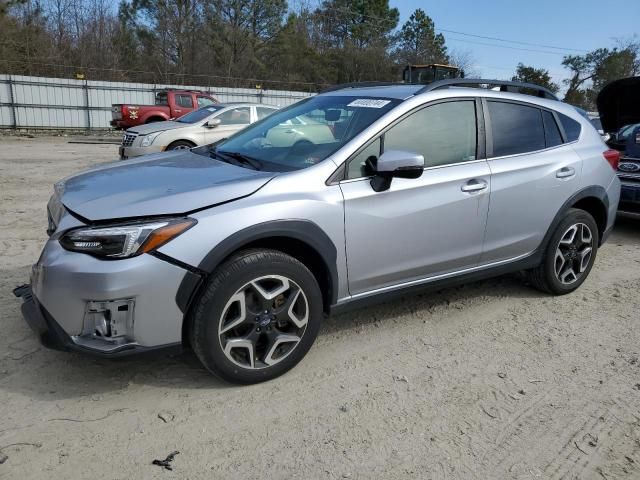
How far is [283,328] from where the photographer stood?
3.08m

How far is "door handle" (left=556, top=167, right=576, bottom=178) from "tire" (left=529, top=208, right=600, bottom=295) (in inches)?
11.9

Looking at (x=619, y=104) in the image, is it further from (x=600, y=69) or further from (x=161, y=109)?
(x=600, y=69)

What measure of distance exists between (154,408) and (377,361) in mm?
1364

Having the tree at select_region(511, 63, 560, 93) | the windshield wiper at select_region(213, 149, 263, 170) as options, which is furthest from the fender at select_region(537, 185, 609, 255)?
the tree at select_region(511, 63, 560, 93)

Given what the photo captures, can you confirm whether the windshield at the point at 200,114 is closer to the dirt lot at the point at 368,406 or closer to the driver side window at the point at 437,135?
the dirt lot at the point at 368,406

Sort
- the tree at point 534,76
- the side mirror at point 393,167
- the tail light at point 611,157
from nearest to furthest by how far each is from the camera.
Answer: the side mirror at point 393,167 → the tail light at point 611,157 → the tree at point 534,76

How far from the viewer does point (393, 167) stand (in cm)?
314

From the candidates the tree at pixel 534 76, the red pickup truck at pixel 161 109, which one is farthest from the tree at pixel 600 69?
the red pickup truck at pixel 161 109

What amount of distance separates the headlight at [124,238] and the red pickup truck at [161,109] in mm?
16717

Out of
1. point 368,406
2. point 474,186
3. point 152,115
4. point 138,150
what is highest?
point 152,115

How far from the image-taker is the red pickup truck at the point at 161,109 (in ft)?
61.0

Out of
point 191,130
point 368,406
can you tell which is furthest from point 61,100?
point 368,406

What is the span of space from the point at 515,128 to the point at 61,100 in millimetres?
23840

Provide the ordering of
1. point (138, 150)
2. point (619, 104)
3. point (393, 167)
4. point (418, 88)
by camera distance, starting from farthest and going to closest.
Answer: point (138, 150), point (619, 104), point (418, 88), point (393, 167)
